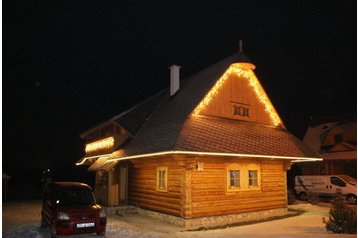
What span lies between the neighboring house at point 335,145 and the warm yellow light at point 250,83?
1817 cm

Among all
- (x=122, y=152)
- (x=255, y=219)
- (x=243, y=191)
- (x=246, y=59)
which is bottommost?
(x=255, y=219)

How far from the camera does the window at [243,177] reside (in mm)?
15867

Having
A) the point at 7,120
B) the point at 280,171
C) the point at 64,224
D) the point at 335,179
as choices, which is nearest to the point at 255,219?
the point at 280,171

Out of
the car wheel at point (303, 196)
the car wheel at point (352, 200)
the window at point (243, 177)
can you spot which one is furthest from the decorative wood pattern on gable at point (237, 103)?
the car wheel at point (303, 196)

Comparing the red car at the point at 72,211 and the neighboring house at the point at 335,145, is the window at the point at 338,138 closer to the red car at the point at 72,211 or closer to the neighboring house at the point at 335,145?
the neighboring house at the point at 335,145

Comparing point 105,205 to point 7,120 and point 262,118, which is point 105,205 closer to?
point 262,118

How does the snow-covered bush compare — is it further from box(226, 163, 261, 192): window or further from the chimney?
the chimney

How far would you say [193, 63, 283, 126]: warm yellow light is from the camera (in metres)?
16.7

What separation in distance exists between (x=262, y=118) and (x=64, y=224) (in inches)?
468

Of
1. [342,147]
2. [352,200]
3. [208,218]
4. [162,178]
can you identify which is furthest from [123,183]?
[342,147]

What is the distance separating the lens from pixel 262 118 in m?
19.0

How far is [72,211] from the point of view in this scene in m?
11.8

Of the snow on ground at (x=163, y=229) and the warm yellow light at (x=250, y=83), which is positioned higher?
the warm yellow light at (x=250, y=83)

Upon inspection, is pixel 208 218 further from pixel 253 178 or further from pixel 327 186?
pixel 327 186
